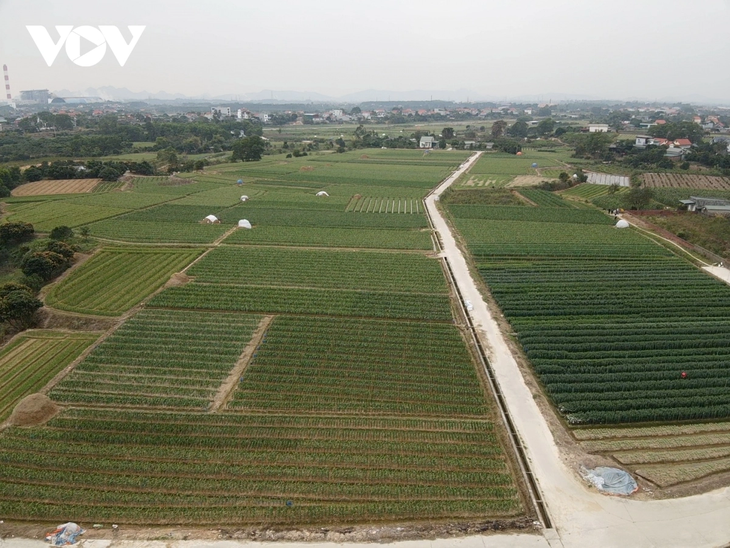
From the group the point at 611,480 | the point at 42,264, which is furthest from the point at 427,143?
the point at 611,480

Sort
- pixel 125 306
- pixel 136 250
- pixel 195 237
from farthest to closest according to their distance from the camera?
1. pixel 195 237
2. pixel 136 250
3. pixel 125 306

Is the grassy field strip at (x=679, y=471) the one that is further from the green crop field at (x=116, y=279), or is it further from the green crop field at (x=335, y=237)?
the green crop field at (x=116, y=279)

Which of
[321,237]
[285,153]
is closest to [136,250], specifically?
[321,237]

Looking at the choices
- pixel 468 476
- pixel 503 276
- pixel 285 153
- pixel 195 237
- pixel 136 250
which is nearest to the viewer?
pixel 468 476

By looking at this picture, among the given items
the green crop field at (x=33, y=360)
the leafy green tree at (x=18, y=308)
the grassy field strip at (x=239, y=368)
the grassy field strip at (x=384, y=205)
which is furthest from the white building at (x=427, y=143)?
the green crop field at (x=33, y=360)

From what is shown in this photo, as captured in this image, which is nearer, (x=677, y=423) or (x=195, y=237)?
(x=677, y=423)

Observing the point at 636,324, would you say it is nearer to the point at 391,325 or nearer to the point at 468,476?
the point at 391,325
